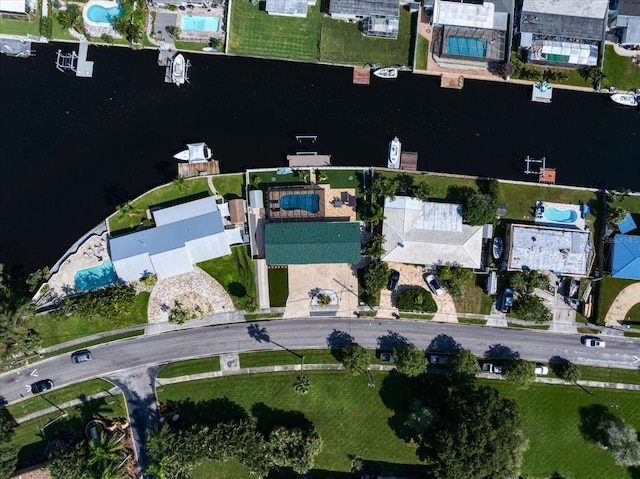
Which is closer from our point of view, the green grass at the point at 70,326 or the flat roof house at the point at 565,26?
the green grass at the point at 70,326

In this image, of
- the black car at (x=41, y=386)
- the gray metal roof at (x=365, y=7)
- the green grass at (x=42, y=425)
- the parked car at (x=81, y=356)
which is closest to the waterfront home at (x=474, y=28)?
the gray metal roof at (x=365, y=7)

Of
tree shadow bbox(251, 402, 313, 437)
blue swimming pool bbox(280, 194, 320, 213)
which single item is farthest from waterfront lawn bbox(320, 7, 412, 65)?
tree shadow bbox(251, 402, 313, 437)

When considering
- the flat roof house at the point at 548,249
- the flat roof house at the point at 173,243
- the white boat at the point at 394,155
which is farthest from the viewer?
the white boat at the point at 394,155

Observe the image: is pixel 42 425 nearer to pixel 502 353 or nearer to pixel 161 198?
pixel 161 198

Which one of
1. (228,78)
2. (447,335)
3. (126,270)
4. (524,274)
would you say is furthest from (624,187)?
(126,270)

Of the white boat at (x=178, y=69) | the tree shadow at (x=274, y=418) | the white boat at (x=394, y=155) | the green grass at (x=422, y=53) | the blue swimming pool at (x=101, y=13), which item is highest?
the blue swimming pool at (x=101, y=13)

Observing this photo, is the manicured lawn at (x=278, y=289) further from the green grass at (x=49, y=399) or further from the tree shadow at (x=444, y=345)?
the green grass at (x=49, y=399)

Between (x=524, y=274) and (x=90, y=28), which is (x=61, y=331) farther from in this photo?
(x=524, y=274)

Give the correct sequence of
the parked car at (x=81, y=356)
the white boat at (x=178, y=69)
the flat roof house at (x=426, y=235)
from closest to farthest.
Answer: the parked car at (x=81, y=356) → the flat roof house at (x=426, y=235) → the white boat at (x=178, y=69)
